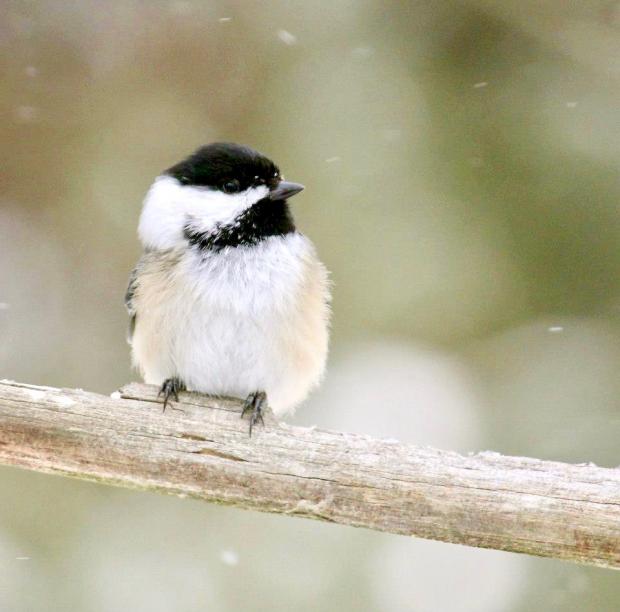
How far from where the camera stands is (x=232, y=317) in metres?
3.15

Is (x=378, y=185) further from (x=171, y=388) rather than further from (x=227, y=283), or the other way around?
(x=171, y=388)

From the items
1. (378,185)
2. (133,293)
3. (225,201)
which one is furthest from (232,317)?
(378,185)

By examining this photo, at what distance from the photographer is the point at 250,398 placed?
124 inches

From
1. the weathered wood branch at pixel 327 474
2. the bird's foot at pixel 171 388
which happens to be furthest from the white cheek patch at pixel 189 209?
the weathered wood branch at pixel 327 474

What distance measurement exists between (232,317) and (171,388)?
0.33 meters

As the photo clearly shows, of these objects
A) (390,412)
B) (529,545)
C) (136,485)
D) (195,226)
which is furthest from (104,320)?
(529,545)

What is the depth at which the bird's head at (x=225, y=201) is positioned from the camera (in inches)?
127

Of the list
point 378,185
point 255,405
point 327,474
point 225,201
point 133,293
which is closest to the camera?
point 327,474

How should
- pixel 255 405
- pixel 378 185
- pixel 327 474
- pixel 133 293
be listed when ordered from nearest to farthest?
pixel 327 474
pixel 255 405
pixel 133 293
pixel 378 185

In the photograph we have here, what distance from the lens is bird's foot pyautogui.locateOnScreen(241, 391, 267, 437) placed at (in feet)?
9.56

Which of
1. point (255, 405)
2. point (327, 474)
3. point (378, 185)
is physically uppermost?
point (327, 474)

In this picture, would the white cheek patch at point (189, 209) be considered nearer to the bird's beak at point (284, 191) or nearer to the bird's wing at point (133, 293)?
the bird's beak at point (284, 191)

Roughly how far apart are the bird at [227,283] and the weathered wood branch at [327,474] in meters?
0.36

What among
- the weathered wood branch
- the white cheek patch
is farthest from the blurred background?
the weathered wood branch
